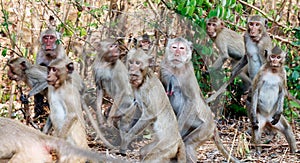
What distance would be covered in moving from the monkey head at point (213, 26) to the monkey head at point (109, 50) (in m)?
1.78

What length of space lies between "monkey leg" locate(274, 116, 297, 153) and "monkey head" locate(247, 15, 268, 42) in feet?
4.46

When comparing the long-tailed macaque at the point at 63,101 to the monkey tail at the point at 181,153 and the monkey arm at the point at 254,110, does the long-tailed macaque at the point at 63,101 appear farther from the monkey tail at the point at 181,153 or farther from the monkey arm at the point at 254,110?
the monkey arm at the point at 254,110

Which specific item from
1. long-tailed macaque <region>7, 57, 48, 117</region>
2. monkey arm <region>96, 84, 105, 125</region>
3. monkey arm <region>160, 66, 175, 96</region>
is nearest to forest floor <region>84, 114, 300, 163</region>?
monkey arm <region>96, 84, 105, 125</region>

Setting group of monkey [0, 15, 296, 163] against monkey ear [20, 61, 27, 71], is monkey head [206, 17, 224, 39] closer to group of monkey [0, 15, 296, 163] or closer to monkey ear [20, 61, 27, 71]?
group of monkey [0, 15, 296, 163]

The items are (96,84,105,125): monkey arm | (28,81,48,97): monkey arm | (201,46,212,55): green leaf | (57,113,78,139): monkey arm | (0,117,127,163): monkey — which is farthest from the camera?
(201,46,212,55): green leaf

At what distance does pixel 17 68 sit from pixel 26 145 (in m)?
3.34

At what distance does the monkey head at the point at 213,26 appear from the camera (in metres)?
9.28

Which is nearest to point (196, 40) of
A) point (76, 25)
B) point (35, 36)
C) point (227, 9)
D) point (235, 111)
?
point (227, 9)

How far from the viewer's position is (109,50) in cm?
802

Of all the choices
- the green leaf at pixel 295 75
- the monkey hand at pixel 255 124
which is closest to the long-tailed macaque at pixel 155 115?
the monkey hand at pixel 255 124

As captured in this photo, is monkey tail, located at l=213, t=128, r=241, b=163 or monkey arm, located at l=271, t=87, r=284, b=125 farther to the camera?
monkey arm, located at l=271, t=87, r=284, b=125

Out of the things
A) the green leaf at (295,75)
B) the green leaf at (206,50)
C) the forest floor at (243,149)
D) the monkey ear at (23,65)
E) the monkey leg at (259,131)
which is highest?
the green leaf at (206,50)

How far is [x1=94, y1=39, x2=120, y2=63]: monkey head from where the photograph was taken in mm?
7992

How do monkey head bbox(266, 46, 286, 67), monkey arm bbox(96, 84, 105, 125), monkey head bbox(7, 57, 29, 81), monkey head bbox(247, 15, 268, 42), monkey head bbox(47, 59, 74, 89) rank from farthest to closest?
monkey head bbox(247, 15, 268, 42) < monkey arm bbox(96, 84, 105, 125) < monkey head bbox(7, 57, 29, 81) < monkey head bbox(266, 46, 286, 67) < monkey head bbox(47, 59, 74, 89)
